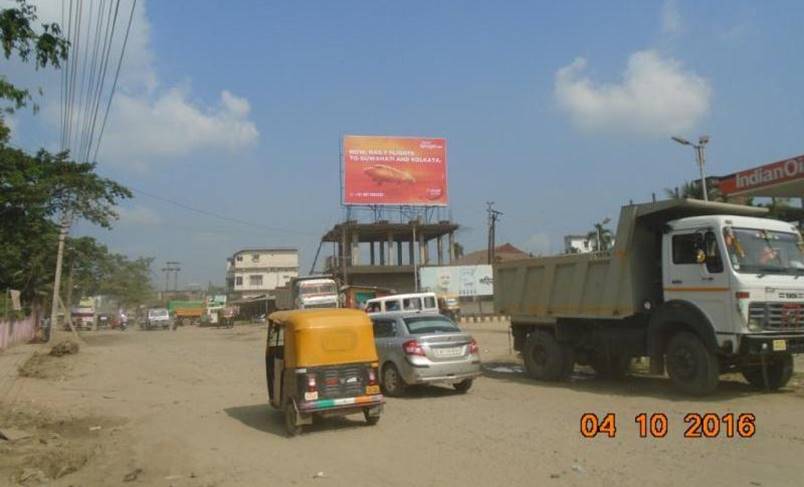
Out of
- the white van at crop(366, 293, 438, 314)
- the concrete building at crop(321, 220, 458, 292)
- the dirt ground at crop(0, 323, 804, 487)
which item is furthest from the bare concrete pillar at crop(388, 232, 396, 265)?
the dirt ground at crop(0, 323, 804, 487)

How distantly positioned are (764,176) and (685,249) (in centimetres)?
1618

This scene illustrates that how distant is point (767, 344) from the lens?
10.6 meters

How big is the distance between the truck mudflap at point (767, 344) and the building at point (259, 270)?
11135cm

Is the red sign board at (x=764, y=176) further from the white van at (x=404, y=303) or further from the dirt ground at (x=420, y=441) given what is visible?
the dirt ground at (x=420, y=441)

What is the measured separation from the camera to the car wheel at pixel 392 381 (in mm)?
12914

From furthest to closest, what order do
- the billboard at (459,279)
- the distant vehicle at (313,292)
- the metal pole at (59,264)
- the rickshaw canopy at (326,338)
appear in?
the billboard at (459,279) → the distant vehicle at (313,292) → the metal pole at (59,264) → the rickshaw canopy at (326,338)

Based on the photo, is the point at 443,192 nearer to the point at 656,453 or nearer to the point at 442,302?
the point at 442,302

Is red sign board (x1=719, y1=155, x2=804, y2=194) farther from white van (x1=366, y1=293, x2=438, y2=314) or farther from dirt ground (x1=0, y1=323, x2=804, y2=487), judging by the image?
dirt ground (x1=0, y1=323, x2=804, y2=487)

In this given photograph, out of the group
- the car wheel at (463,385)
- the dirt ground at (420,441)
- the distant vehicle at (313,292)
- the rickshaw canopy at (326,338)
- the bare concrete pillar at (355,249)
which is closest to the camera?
the dirt ground at (420,441)

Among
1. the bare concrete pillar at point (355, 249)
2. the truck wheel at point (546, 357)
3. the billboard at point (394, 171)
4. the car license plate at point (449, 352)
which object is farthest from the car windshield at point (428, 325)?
the bare concrete pillar at point (355, 249)

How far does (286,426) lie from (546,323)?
689 centimetres

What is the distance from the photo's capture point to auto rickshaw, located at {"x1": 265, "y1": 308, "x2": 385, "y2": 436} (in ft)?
31.2

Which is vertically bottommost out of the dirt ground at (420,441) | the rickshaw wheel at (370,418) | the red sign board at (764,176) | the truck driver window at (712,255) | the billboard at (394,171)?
the dirt ground at (420,441)

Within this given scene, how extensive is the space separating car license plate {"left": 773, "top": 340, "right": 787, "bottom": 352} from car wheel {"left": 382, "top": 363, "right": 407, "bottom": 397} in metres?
6.16
